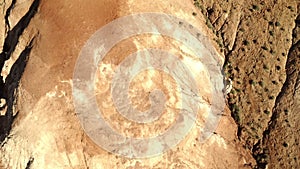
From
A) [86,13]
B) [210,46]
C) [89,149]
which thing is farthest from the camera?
[210,46]

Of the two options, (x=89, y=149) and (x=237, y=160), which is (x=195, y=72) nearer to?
(x=237, y=160)

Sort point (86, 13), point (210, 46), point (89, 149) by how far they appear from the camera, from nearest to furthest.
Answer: point (89, 149) → point (86, 13) → point (210, 46)

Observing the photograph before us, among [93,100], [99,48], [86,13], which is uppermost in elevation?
[86,13]

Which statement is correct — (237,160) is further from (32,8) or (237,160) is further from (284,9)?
(32,8)

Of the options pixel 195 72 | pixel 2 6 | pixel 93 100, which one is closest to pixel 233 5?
pixel 195 72

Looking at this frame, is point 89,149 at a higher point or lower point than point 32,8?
lower

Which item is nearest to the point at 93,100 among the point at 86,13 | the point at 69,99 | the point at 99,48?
the point at 69,99

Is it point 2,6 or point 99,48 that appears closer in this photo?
point 99,48
